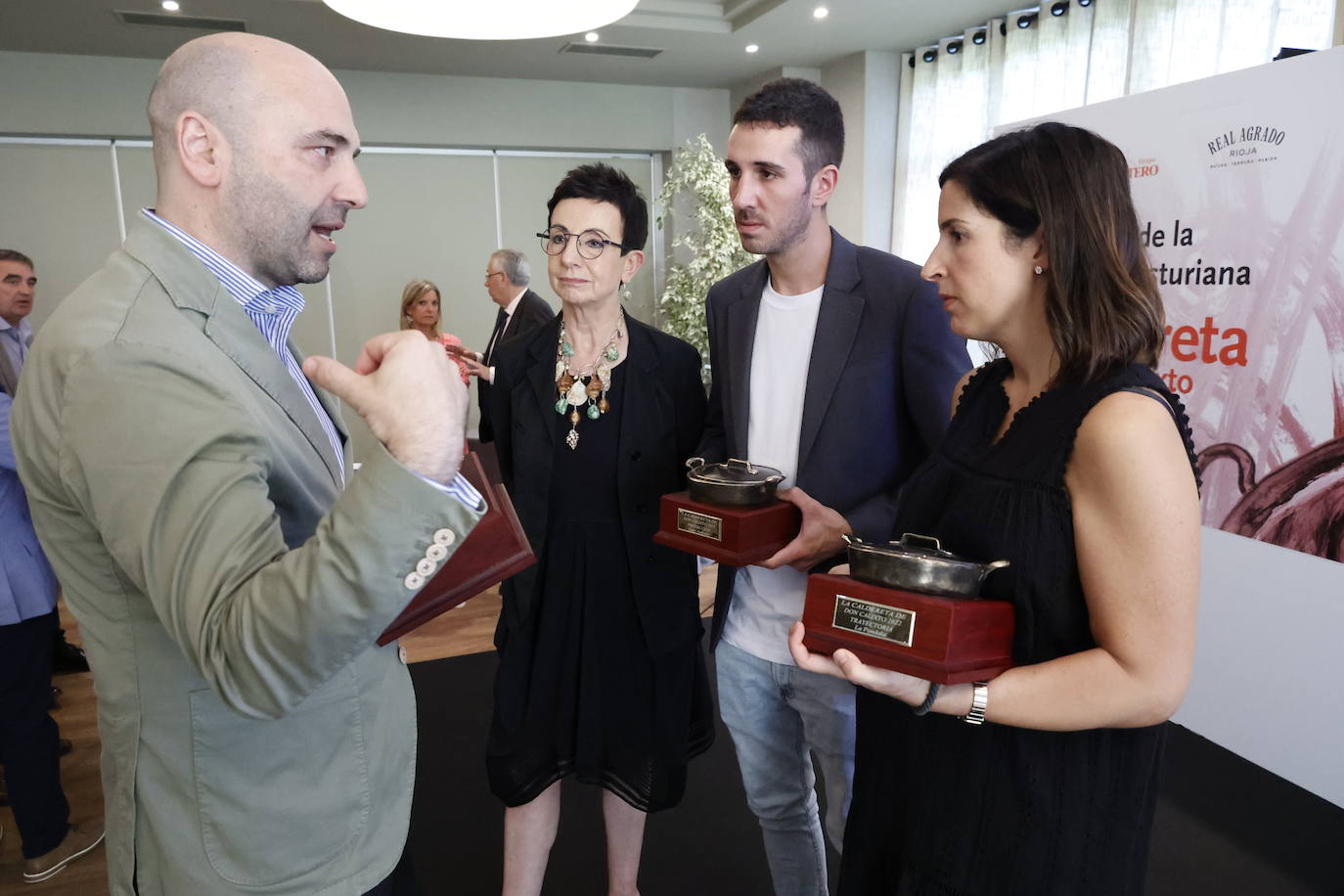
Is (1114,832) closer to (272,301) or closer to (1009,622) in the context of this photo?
(1009,622)

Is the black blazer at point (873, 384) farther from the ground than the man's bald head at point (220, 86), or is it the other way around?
the man's bald head at point (220, 86)

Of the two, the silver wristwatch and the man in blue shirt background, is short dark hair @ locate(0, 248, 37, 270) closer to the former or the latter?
the man in blue shirt background

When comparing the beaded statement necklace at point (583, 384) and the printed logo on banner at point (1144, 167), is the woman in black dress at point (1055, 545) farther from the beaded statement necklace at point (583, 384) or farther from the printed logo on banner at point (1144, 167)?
the printed logo on banner at point (1144, 167)

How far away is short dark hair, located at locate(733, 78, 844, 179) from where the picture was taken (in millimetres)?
1767

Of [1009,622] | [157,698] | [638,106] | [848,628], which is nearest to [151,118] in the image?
[157,698]

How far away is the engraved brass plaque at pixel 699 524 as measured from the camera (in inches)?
62.8

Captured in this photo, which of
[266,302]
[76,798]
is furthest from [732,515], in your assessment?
[76,798]

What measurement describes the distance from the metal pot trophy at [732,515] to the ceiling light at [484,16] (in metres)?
1.16

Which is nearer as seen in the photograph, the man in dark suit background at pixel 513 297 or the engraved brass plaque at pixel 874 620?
the engraved brass plaque at pixel 874 620

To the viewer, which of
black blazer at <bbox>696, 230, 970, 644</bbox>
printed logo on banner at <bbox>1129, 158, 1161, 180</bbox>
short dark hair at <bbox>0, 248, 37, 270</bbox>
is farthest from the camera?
short dark hair at <bbox>0, 248, 37, 270</bbox>

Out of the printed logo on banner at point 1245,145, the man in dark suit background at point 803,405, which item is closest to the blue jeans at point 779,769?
the man in dark suit background at point 803,405

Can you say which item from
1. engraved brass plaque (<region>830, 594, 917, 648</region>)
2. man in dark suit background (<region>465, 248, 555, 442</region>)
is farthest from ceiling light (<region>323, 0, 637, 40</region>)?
man in dark suit background (<region>465, 248, 555, 442</region>)

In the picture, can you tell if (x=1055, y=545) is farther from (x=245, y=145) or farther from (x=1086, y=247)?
(x=245, y=145)

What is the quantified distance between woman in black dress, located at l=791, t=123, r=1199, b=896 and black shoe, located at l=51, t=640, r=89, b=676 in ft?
12.8
